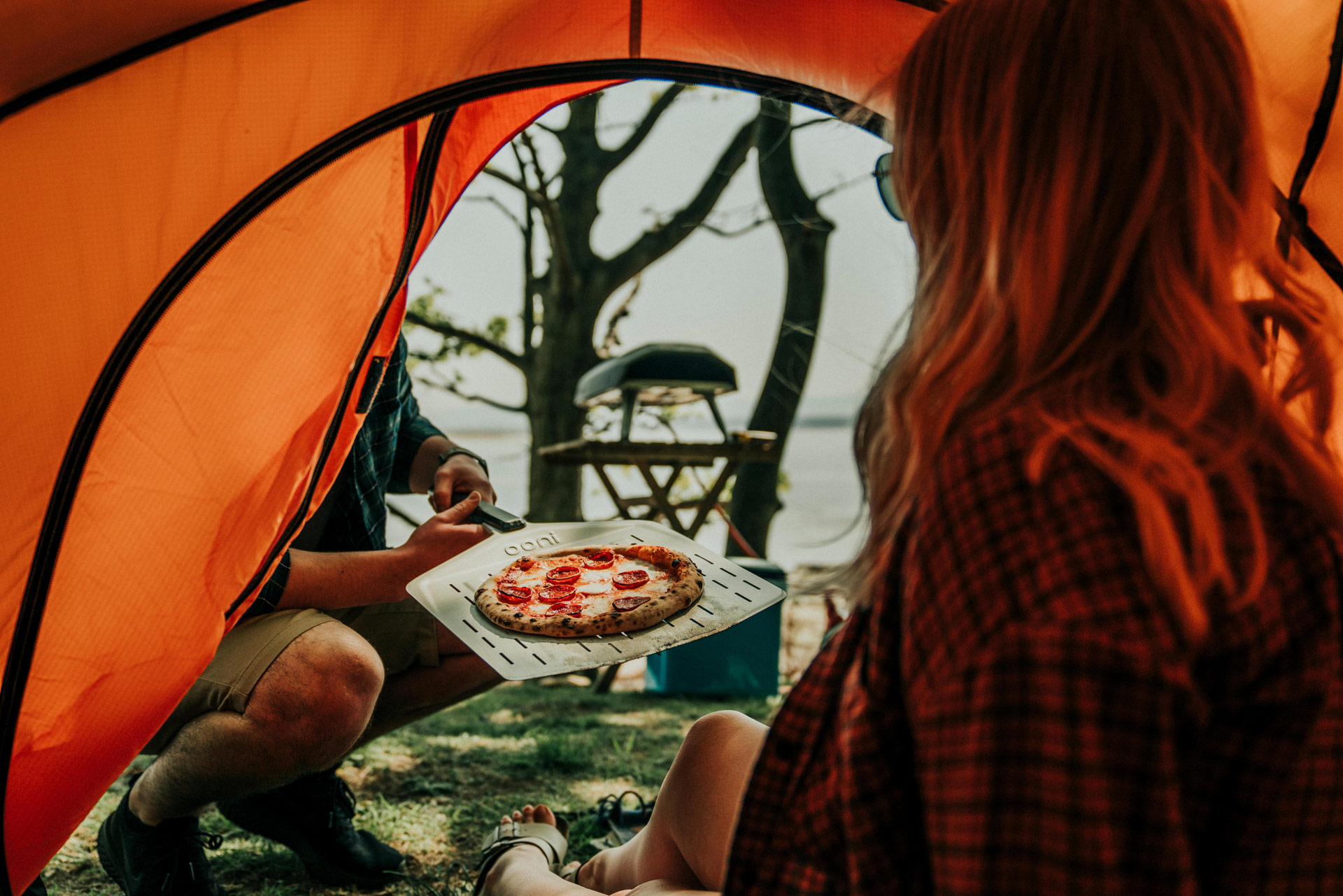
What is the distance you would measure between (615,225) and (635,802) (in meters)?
4.45

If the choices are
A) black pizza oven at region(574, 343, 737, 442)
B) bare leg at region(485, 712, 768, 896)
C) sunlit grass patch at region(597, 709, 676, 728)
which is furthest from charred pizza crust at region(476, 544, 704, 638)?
black pizza oven at region(574, 343, 737, 442)

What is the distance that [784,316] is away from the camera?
5.15 metres

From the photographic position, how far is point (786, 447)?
197 inches

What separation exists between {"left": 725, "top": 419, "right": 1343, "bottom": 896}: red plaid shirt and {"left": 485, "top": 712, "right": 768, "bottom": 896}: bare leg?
0.54 m

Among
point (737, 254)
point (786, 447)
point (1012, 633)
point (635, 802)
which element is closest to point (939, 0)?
A: point (1012, 633)

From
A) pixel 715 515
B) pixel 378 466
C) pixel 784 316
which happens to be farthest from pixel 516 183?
pixel 378 466

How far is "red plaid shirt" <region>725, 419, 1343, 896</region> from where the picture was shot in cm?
60

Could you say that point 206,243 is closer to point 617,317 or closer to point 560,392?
point 560,392

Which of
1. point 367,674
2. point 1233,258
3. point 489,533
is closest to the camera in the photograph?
point 1233,258

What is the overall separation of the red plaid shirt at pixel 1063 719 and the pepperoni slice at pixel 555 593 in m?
1.17

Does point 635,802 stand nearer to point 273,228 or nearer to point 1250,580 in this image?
point 273,228

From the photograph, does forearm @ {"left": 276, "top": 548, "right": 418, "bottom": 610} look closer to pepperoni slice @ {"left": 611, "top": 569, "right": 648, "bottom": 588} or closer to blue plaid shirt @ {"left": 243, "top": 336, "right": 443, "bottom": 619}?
blue plaid shirt @ {"left": 243, "top": 336, "right": 443, "bottom": 619}

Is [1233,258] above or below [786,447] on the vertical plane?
above

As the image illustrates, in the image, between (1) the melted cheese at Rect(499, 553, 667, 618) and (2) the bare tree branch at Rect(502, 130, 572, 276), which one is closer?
(1) the melted cheese at Rect(499, 553, 667, 618)
